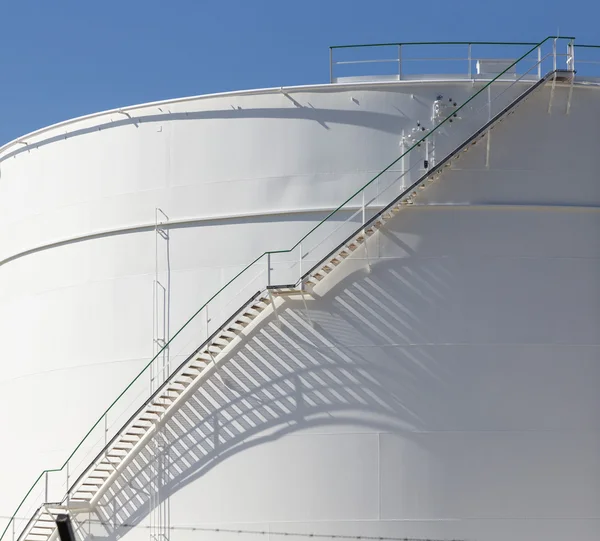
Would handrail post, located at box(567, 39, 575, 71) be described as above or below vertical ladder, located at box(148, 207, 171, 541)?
above

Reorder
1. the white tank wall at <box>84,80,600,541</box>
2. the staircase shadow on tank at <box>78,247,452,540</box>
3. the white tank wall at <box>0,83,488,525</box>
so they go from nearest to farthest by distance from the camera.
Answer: the white tank wall at <box>84,80,600,541</box>
the staircase shadow on tank at <box>78,247,452,540</box>
the white tank wall at <box>0,83,488,525</box>

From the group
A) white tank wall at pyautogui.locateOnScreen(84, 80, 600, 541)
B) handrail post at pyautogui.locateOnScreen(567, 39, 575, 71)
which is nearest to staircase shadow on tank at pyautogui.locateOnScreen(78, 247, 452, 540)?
white tank wall at pyautogui.locateOnScreen(84, 80, 600, 541)

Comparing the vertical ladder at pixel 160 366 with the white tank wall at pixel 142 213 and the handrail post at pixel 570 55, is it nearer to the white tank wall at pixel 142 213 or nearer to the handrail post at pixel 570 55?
the white tank wall at pixel 142 213

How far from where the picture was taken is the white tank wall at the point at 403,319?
68.3 ft

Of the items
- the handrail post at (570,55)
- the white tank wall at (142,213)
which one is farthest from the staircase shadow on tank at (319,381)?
the handrail post at (570,55)

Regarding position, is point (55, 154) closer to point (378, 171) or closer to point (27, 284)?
point (27, 284)

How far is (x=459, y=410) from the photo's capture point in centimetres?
2100

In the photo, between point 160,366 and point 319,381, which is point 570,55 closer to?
point 319,381

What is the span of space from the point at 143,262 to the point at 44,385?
320cm

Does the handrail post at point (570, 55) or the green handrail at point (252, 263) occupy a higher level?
the handrail post at point (570, 55)

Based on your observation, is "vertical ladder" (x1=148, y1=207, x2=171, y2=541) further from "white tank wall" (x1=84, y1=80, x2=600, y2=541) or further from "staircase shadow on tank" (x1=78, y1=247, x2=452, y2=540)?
"white tank wall" (x1=84, y1=80, x2=600, y2=541)

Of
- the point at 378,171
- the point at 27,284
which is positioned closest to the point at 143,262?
the point at 27,284

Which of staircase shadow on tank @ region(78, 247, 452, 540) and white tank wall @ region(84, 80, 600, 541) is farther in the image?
staircase shadow on tank @ region(78, 247, 452, 540)

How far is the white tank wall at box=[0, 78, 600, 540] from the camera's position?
820 inches
